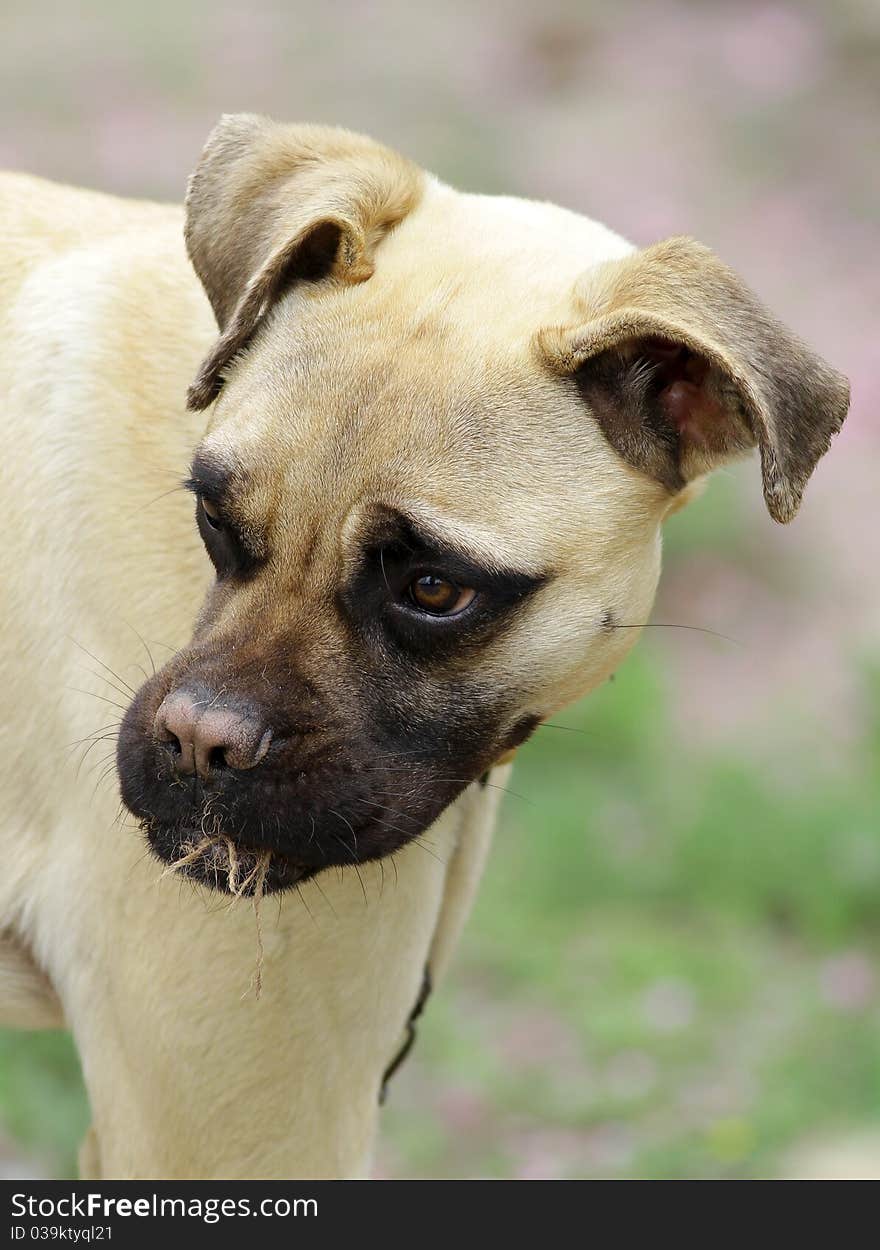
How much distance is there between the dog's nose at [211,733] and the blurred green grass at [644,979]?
2603 millimetres

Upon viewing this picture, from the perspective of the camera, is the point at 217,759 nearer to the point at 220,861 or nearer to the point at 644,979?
the point at 220,861

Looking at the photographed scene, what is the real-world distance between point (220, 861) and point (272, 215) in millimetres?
1298

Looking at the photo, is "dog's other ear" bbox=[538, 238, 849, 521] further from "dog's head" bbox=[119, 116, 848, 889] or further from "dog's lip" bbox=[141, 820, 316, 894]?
"dog's lip" bbox=[141, 820, 316, 894]

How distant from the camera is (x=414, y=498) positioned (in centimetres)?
295

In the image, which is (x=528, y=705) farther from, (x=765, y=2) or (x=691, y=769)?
(x=765, y=2)

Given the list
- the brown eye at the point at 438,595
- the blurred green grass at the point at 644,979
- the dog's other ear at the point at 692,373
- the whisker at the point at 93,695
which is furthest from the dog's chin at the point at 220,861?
the blurred green grass at the point at 644,979

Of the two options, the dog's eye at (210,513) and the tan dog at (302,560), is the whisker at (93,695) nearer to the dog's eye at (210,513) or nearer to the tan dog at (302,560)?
the tan dog at (302,560)

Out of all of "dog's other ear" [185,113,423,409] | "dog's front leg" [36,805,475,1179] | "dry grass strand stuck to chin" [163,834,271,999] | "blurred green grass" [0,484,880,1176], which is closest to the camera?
"dry grass strand stuck to chin" [163,834,271,999]

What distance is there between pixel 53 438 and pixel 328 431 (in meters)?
0.74

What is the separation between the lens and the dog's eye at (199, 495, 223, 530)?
306cm

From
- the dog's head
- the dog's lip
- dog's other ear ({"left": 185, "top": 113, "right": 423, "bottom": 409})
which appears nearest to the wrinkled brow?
the dog's head

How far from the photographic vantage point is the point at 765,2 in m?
11.8

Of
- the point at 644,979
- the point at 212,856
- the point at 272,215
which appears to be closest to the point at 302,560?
the point at 212,856

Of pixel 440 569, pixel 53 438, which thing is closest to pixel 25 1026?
pixel 53 438
